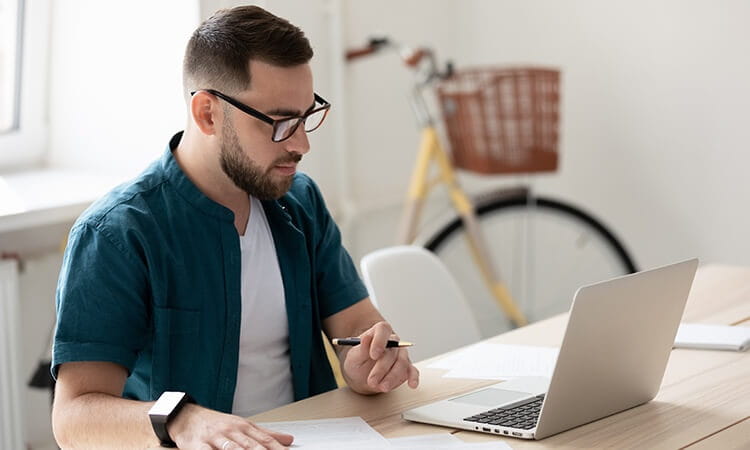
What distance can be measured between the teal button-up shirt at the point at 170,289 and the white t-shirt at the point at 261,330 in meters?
0.02

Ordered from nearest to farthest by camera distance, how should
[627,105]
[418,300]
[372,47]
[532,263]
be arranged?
[418,300], [372,47], [627,105], [532,263]

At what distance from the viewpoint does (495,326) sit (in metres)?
4.03

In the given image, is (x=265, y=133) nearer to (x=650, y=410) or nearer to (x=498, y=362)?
(x=498, y=362)

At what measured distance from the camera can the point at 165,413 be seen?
56.1 inches

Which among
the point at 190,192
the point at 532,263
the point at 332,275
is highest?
the point at 190,192

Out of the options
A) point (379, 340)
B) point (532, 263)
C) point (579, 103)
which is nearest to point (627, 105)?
point (579, 103)

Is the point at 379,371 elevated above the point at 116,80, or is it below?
below

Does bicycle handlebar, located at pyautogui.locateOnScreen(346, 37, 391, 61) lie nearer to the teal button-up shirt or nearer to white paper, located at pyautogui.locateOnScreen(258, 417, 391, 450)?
the teal button-up shirt

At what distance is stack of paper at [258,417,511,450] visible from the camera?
144 centimetres

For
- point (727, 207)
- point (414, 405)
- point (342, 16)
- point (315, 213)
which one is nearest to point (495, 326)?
point (727, 207)

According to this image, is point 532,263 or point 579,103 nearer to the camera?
point 579,103

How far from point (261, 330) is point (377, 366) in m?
0.26

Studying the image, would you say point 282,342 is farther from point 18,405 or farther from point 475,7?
point 475,7

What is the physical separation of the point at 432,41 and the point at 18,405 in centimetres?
197
